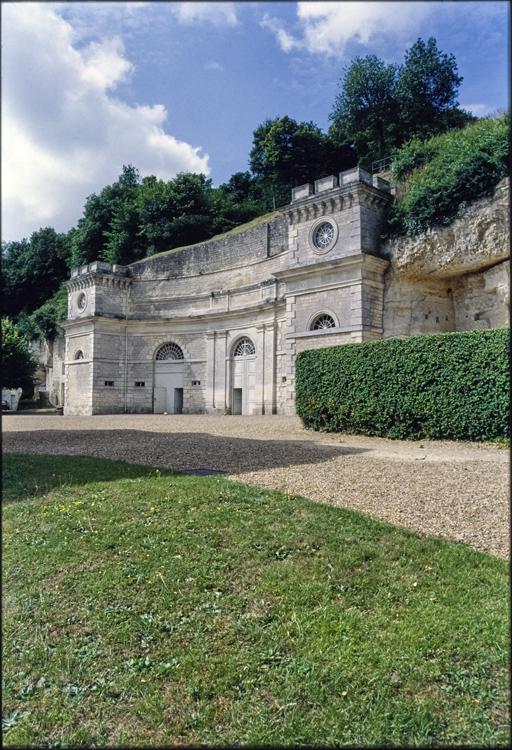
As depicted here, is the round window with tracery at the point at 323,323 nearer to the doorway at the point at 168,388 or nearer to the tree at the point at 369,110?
the doorway at the point at 168,388

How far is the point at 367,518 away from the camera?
575 cm

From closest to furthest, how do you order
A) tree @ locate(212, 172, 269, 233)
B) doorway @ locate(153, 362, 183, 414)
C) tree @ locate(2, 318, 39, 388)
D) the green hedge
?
the green hedge → tree @ locate(2, 318, 39, 388) → doorway @ locate(153, 362, 183, 414) → tree @ locate(212, 172, 269, 233)

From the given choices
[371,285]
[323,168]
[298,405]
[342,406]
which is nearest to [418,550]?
[342,406]

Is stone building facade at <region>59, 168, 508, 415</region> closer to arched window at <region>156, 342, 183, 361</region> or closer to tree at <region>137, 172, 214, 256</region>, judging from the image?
arched window at <region>156, 342, 183, 361</region>

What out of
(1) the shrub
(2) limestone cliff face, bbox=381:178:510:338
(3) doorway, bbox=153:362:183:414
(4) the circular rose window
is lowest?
(3) doorway, bbox=153:362:183:414

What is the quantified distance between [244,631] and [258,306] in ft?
69.9

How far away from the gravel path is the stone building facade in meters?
7.10

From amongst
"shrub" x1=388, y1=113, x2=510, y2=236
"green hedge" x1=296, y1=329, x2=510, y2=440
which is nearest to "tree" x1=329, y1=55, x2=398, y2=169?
"shrub" x1=388, y1=113, x2=510, y2=236

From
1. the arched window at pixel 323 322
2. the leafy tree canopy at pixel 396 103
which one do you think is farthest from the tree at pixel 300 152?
the arched window at pixel 323 322

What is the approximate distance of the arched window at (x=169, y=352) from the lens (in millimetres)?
29328

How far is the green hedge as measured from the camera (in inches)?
429

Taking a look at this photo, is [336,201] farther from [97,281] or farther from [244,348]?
[97,281]

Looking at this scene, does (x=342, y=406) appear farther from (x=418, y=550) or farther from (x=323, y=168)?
(x=323, y=168)

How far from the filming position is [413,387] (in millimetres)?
12258
